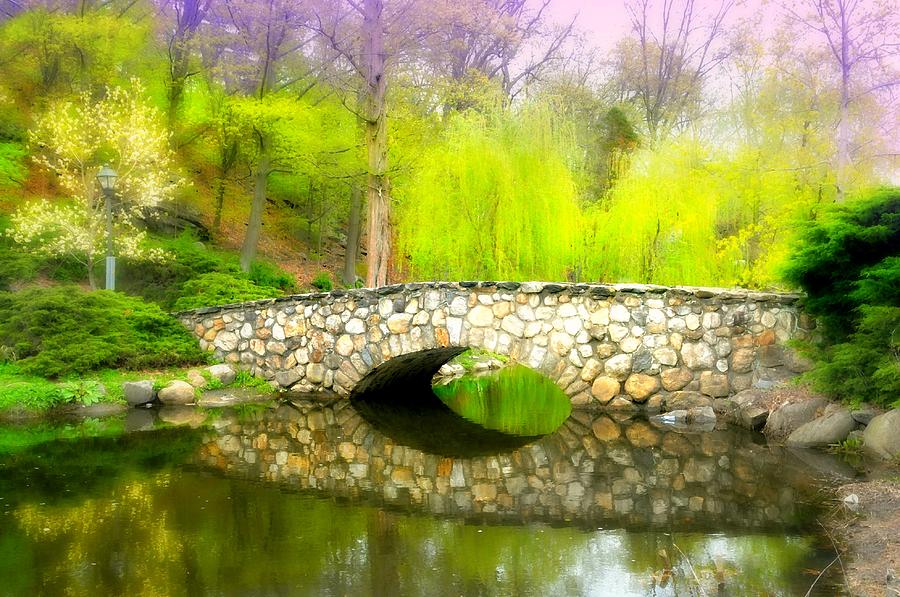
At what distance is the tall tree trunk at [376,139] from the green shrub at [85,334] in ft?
13.8

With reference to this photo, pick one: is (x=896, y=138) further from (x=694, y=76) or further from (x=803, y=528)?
(x=694, y=76)

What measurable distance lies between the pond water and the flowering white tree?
20.6 feet

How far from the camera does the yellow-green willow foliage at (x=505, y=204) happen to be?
15.1m

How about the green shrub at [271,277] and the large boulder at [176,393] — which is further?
the green shrub at [271,277]

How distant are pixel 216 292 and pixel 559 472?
9.04m

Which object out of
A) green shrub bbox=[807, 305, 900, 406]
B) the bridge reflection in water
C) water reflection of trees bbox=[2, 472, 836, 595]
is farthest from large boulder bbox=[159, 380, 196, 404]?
green shrub bbox=[807, 305, 900, 406]

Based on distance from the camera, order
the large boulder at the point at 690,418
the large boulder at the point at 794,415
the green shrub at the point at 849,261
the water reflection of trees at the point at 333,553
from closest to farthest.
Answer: the water reflection of trees at the point at 333,553 < the green shrub at the point at 849,261 < the large boulder at the point at 794,415 < the large boulder at the point at 690,418

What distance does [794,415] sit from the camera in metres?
8.66

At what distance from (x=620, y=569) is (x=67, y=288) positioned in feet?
34.5

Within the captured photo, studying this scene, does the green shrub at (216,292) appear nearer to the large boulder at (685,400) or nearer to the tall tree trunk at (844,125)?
the large boulder at (685,400)

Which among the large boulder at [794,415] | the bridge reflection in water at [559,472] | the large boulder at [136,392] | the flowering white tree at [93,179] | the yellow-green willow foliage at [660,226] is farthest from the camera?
the flowering white tree at [93,179]

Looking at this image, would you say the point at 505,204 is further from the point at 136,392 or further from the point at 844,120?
the point at 136,392

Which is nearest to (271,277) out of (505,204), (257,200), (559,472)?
(257,200)

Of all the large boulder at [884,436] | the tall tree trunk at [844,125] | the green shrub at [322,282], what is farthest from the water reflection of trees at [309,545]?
the green shrub at [322,282]
